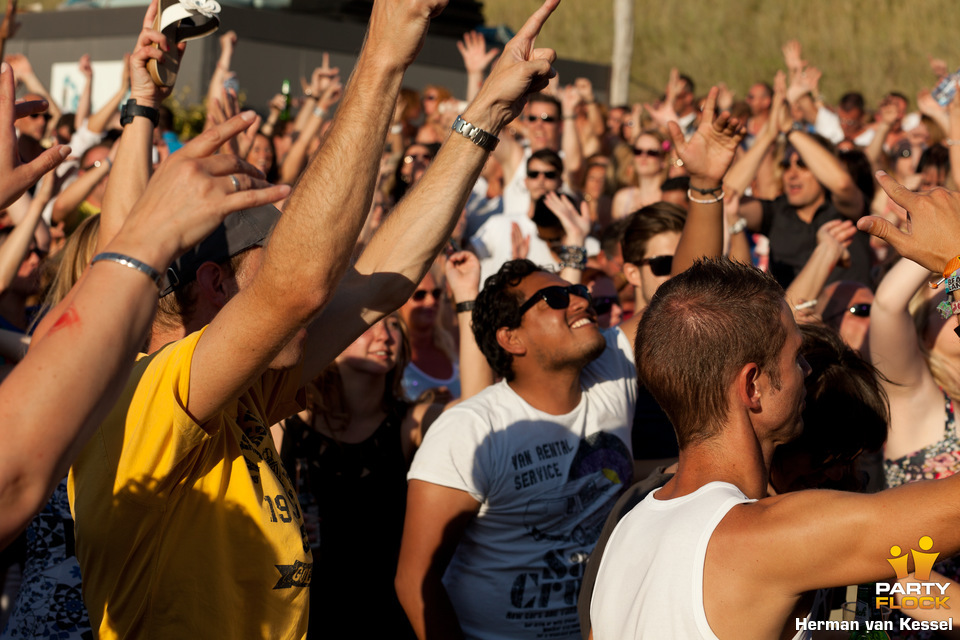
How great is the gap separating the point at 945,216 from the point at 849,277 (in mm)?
4232

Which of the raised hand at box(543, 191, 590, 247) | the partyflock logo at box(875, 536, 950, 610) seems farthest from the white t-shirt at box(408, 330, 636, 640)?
the raised hand at box(543, 191, 590, 247)

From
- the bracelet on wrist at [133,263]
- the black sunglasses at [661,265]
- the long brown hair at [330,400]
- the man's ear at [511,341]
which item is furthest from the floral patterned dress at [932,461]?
the bracelet on wrist at [133,263]

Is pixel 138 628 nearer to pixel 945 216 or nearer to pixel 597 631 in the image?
pixel 597 631

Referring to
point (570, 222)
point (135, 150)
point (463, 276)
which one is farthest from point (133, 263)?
point (570, 222)

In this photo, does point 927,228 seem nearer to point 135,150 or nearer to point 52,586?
point 135,150

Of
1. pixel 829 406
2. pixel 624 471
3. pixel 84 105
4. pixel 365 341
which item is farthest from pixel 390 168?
pixel 829 406

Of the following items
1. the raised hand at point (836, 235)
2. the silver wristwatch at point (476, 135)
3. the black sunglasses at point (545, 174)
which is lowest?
the raised hand at point (836, 235)

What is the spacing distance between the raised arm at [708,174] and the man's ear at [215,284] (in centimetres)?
178

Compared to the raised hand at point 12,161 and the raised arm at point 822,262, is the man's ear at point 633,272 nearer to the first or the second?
the raised arm at point 822,262

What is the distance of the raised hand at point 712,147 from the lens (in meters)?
3.34

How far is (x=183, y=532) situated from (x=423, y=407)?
201 cm

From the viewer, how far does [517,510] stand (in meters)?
3.14

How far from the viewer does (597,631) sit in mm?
2066

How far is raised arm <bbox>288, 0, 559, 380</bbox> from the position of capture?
2.20m
